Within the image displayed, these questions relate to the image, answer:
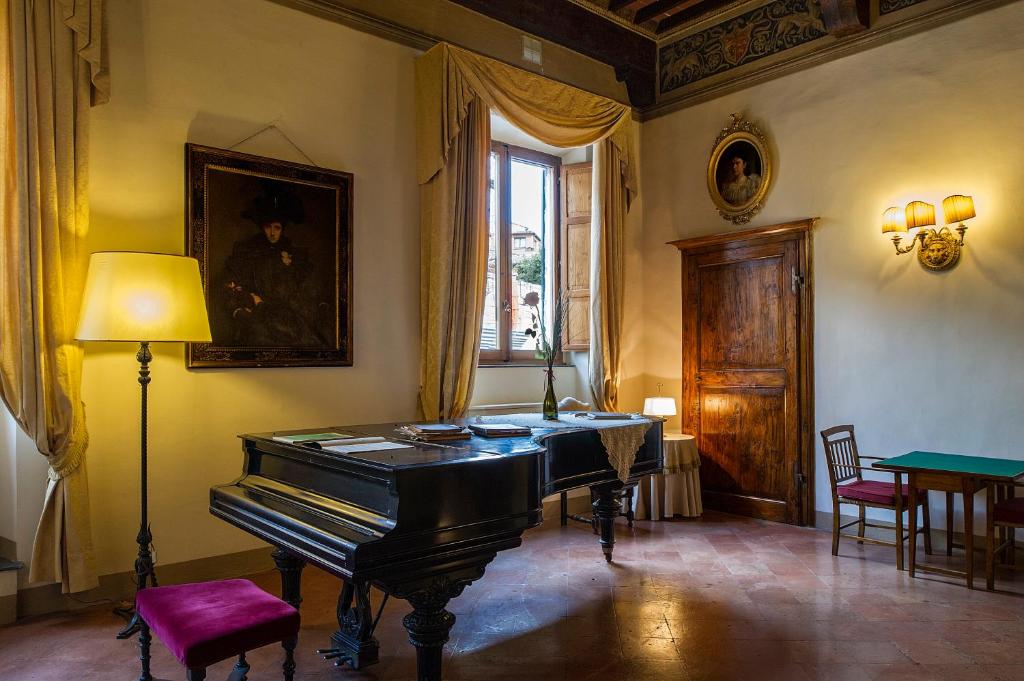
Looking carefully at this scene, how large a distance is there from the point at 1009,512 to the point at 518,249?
384 cm

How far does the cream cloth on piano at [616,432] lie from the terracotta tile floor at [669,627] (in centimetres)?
74

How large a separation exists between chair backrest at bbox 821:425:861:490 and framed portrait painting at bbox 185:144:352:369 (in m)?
3.20

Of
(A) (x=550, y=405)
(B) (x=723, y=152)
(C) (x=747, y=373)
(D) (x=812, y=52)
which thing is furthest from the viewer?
(B) (x=723, y=152)

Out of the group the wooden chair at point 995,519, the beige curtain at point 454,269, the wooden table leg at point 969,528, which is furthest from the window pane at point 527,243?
the wooden chair at point 995,519

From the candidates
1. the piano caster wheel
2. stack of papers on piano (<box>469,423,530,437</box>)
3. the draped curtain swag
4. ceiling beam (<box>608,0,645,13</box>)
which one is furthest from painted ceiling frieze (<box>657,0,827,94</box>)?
the piano caster wheel

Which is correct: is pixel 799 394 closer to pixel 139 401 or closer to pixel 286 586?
pixel 286 586

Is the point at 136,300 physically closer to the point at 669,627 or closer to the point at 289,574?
the point at 289,574

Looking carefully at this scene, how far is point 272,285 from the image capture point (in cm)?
421

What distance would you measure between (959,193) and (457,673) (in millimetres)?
4264

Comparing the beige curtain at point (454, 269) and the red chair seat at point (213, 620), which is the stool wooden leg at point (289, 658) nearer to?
the red chair seat at point (213, 620)

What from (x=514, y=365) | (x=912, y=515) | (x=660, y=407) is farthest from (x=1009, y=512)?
(x=514, y=365)

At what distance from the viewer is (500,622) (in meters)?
3.39

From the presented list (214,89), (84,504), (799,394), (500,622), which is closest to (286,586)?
(500,622)

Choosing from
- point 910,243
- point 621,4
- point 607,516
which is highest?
point 621,4
